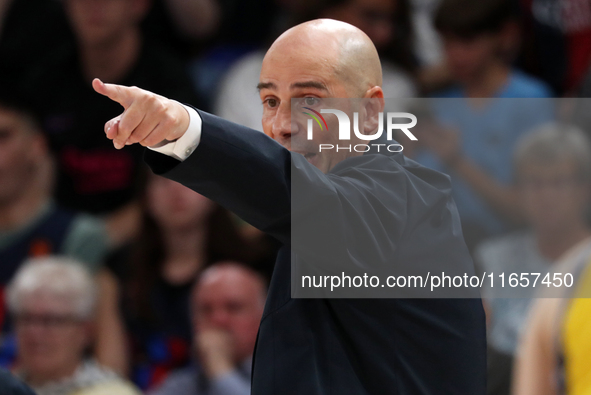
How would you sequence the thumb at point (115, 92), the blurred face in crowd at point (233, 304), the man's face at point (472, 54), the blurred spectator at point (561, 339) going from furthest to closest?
the man's face at point (472, 54) < the blurred face in crowd at point (233, 304) < the blurred spectator at point (561, 339) < the thumb at point (115, 92)

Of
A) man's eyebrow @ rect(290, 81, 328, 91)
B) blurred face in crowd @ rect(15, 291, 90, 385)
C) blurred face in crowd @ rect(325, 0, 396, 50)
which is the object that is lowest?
man's eyebrow @ rect(290, 81, 328, 91)

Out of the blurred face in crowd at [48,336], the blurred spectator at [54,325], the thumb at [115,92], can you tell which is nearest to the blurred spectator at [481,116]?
the thumb at [115,92]

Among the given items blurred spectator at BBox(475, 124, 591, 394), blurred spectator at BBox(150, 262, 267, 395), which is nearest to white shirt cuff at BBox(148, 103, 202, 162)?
blurred spectator at BBox(475, 124, 591, 394)

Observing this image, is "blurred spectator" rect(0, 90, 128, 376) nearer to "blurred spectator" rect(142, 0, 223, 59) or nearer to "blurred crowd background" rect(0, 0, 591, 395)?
"blurred crowd background" rect(0, 0, 591, 395)

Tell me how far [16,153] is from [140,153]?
0.62m

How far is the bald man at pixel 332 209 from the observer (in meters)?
1.32

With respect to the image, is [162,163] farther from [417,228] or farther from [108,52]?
[108,52]

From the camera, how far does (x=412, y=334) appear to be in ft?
5.09

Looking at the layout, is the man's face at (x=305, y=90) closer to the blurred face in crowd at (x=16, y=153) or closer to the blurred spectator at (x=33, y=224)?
the blurred spectator at (x=33, y=224)

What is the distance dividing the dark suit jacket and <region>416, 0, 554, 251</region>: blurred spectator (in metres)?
0.31

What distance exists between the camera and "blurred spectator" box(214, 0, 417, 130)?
4020 millimetres

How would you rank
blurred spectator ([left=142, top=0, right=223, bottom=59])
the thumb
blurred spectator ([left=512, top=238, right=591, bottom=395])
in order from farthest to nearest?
blurred spectator ([left=142, top=0, right=223, bottom=59]) → blurred spectator ([left=512, top=238, right=591, bottom=395]) → the thumb

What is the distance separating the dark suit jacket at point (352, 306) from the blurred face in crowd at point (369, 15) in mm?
2520

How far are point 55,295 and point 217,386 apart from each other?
2.83 feet
